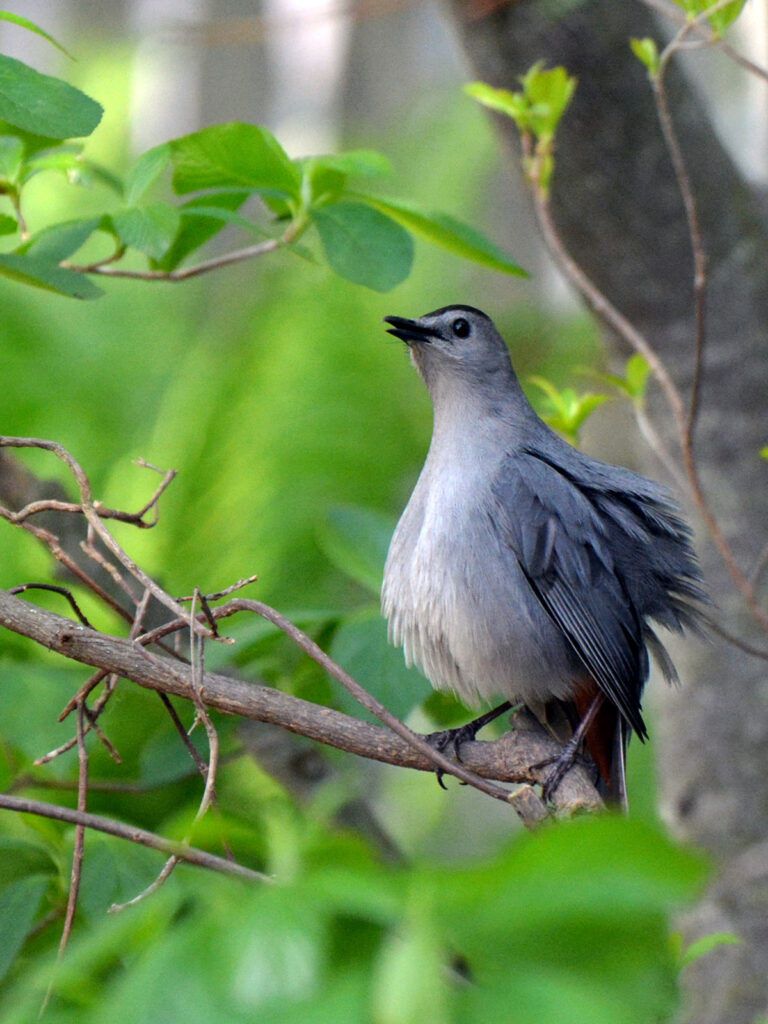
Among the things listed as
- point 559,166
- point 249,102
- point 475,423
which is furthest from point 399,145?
point 475,423

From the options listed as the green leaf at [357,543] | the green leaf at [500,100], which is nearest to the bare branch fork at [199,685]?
the green leaf at [357,543]

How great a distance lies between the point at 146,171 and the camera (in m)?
1.40

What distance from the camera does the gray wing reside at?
5.82 ft

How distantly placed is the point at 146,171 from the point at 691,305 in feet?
5.43

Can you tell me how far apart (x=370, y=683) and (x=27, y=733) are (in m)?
0.52

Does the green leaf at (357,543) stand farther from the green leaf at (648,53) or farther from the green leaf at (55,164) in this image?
the green leaf at (648,53)

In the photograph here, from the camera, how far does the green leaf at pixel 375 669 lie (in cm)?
162

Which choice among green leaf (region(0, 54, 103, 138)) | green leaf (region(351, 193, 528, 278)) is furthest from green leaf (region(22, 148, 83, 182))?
green leaf (region(351, 193, 528, 278))

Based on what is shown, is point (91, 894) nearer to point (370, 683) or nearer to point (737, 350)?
point (370, 683)

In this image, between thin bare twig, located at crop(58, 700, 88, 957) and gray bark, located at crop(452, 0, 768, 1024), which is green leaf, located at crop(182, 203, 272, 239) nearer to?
thin bare twig, located at crop(58, 700, 88, 957)

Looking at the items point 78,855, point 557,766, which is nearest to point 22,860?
point 78,855

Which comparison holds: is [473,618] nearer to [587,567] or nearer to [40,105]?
[587,567]

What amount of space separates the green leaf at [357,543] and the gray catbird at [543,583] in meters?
0.11

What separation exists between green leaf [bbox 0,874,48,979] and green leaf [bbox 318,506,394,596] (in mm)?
946
